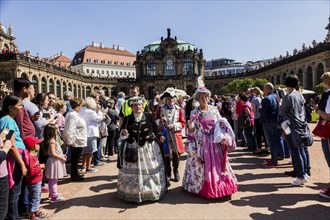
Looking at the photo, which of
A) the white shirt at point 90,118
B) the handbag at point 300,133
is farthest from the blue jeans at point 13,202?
the handbag at point 300,133

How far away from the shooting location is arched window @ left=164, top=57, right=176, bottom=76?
64625 millimetres

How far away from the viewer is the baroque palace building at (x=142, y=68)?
36.4 metres

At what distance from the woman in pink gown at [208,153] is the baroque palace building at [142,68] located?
33328 millimetres

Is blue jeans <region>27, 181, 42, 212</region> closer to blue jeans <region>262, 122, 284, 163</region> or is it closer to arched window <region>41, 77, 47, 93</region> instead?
blue jeans <region>262, 122, 284, 163</region>

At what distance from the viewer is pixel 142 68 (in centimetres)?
6619

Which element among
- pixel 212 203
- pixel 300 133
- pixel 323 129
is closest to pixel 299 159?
pixel 300 133

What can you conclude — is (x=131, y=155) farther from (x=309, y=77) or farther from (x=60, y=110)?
(x=309, y=77)

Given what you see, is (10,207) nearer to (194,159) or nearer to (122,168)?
(122,168)

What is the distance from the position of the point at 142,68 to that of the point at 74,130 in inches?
2382

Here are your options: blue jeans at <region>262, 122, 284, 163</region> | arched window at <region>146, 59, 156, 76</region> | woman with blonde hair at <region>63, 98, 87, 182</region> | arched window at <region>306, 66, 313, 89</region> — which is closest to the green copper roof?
arched window at <region>146, 59, 156, 76</region>

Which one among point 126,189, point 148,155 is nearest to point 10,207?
point 126,189

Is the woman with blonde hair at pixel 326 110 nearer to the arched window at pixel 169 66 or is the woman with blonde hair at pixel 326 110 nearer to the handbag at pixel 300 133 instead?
the handbag at pixel 300 133

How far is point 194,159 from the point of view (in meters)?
5.42

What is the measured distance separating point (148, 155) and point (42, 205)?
235 centimetres
